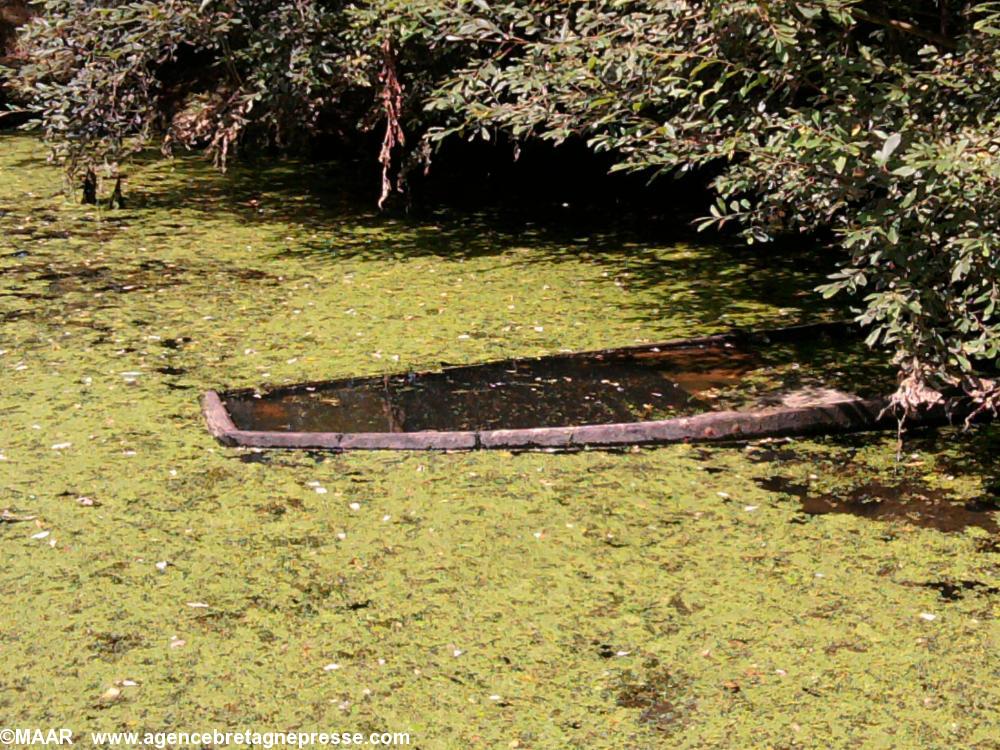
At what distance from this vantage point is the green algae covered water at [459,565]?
3.09m

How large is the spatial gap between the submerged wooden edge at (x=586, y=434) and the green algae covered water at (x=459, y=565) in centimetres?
7

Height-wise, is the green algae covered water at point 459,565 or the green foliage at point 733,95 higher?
the green foliage at point 733,95

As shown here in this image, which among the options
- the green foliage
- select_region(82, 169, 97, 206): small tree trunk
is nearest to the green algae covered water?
the green foliage

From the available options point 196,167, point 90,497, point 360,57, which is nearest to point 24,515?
point 90,497

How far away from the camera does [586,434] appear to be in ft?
15.2

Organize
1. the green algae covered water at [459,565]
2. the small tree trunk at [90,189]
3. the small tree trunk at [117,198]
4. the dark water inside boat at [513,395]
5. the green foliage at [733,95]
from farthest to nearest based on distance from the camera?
the small tree trunk at [117,198] → the small tree trunk at [90,189] → the dark water inside boat at [513,395] → the green foliage at [733,95] → the green algae covered water at [459,565]

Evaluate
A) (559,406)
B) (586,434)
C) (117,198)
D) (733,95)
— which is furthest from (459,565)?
(117,198)

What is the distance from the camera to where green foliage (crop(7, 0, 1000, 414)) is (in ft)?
13.0

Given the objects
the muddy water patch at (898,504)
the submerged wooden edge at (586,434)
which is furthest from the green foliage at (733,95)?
the submerged wooden edge at (586,434)

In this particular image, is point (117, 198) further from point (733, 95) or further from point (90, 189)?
point (733, 95)

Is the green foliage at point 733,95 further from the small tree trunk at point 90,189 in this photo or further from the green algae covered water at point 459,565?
the green algae covered water at point 459,565

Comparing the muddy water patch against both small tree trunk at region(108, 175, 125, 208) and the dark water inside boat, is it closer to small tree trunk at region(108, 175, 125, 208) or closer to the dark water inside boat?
the dark water inside boat

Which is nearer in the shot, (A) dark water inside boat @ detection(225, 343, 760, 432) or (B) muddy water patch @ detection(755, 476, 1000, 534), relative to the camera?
(B) muddy water patch @ detection(755, 476, 1000, 534)

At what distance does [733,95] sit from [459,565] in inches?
95.3
